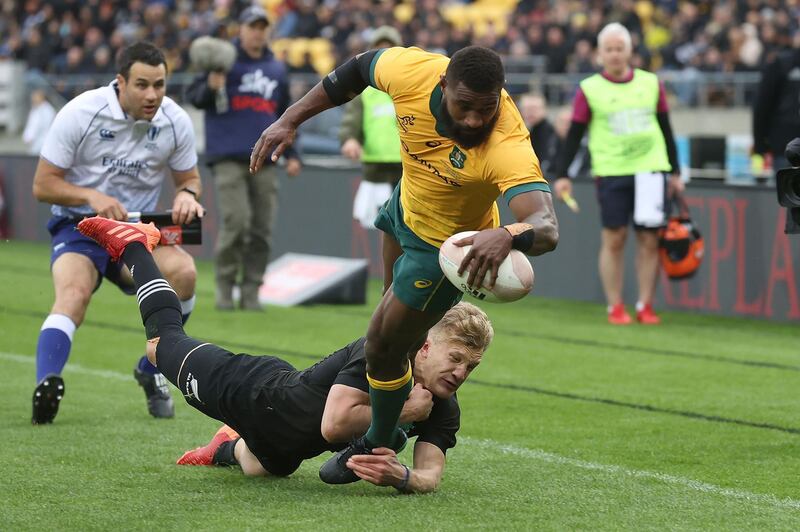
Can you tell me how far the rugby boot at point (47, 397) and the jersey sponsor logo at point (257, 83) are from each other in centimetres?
510

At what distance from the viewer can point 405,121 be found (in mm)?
5320

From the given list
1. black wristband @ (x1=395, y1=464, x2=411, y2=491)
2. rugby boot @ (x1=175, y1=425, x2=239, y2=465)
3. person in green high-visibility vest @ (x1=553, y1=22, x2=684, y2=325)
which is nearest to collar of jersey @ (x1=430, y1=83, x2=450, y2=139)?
black wristband @ (x1=395, y1=464, x2=411, y2=491)

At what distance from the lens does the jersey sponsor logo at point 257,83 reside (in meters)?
11.5

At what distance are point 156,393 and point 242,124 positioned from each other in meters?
4.67

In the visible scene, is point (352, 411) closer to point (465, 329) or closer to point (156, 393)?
point (465, 329)

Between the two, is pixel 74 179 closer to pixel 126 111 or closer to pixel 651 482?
pixel 126 111

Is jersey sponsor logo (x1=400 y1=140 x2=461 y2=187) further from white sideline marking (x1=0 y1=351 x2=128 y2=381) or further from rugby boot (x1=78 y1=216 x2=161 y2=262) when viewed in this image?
white sideline marking (x1=0 y1=351 x2=128 y2=381)

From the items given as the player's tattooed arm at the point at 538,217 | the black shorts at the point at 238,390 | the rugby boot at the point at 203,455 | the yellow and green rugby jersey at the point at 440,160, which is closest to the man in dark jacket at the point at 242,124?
the rugby boot at the point at 203,455

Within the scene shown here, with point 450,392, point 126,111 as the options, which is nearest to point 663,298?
point 126,111

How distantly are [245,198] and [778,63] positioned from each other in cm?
466

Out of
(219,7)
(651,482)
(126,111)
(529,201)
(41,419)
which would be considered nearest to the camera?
(529,201)

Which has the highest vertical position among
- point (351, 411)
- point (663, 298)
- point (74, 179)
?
point (74, 179)

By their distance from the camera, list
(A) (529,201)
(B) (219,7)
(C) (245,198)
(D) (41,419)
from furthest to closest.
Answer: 1. (B) (219,7)
2. (C) (245,198)
3. (D) (41,419)
4. (A) (529,201)

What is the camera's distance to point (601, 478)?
5.77 meters
